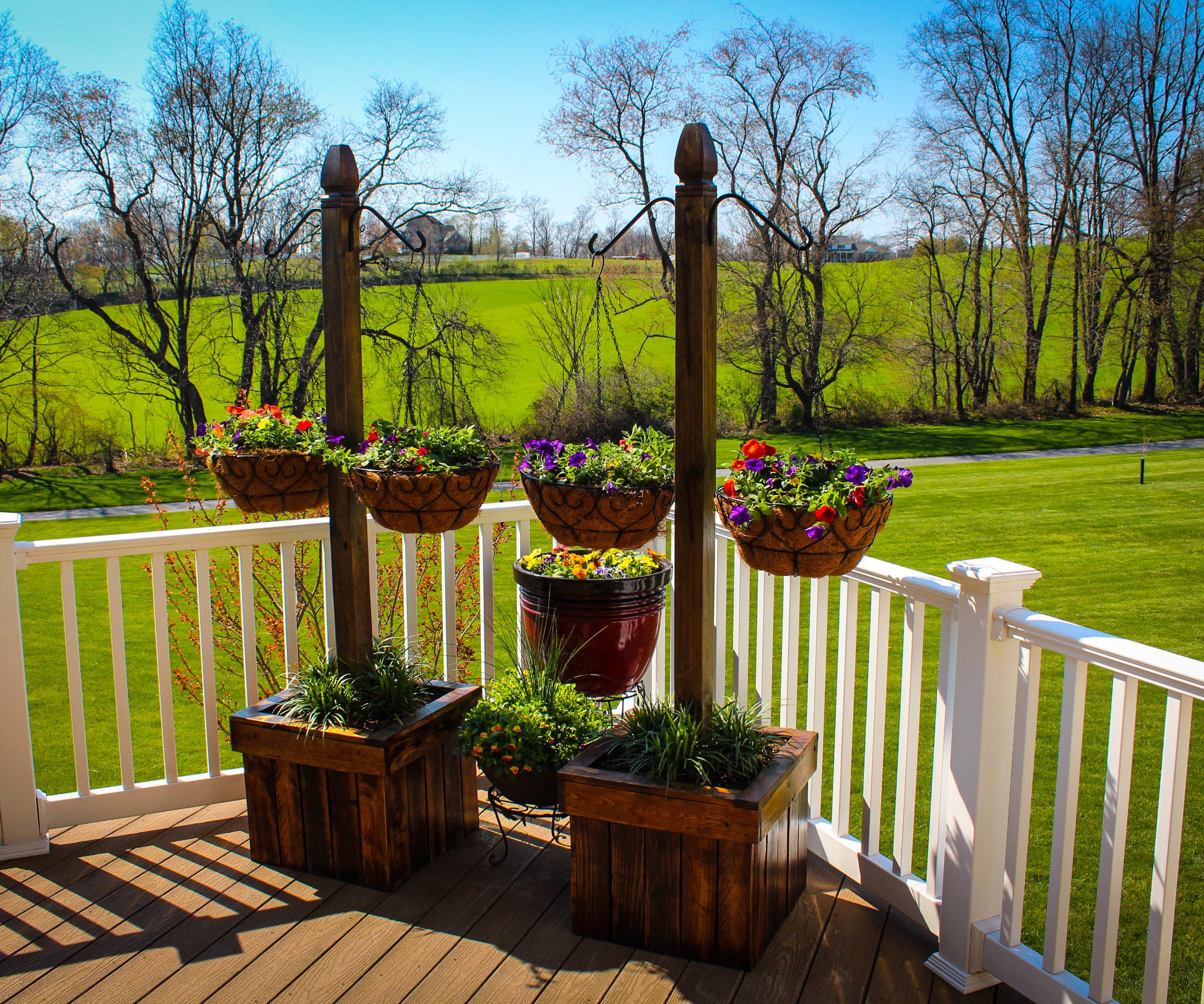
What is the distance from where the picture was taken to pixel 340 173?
2.35m

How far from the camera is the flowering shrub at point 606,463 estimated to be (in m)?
2.12

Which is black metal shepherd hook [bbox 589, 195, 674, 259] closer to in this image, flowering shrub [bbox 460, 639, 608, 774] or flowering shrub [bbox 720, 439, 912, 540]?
flowering shrub [bbox 720, 439, 912, 540]

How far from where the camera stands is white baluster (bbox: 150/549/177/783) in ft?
8.58

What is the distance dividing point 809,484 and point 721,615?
1.07 m

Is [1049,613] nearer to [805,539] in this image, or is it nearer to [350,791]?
[805,539]

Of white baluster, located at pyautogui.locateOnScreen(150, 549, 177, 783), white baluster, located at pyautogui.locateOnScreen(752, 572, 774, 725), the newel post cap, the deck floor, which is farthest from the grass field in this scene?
the newel post cap

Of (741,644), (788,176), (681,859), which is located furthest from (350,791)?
(788,176)

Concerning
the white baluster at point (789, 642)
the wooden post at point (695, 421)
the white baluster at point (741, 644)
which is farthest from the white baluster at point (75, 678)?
the white baluster at point (789, 642)

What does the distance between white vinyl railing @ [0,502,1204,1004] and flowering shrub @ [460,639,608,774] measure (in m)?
0.40

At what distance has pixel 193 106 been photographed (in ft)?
36.1

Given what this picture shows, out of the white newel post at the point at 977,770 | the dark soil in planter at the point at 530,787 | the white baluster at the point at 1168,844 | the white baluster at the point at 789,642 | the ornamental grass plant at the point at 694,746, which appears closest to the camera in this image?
the white baluster at the point at 1168,844

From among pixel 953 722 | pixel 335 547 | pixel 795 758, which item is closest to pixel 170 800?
pixel 335 547

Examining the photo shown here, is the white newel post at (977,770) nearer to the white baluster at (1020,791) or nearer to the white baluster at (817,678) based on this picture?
the white baluster at (1020,791)

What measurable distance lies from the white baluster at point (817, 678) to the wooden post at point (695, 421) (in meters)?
0.46
